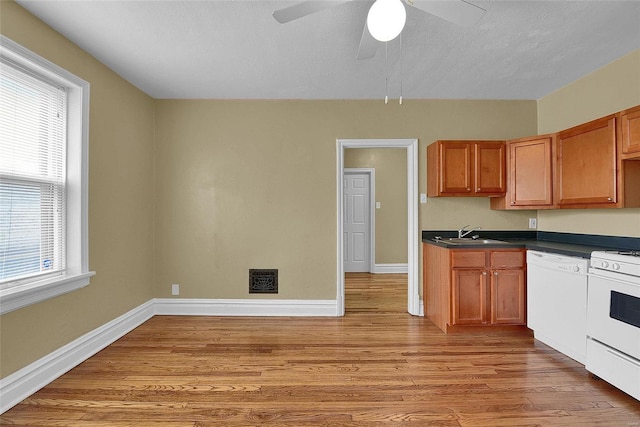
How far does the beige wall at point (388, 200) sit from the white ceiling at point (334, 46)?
2.91m

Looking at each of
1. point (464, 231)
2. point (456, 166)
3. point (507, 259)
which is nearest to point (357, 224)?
point (464, 231)

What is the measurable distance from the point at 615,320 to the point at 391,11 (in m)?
2.43

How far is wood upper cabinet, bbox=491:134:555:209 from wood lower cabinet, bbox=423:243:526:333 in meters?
0.59

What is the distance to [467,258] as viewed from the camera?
3.37 m

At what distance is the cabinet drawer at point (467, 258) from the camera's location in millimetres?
3361

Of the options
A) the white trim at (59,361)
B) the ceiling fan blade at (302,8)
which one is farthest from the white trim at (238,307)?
the ceiling fan blade at (302,8)

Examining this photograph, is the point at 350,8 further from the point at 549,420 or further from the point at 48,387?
the point at 48,387

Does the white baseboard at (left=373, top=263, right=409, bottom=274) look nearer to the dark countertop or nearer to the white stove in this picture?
the dark countertop

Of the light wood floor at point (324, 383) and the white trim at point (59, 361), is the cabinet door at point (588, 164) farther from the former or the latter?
the white trim at point (59, 361)

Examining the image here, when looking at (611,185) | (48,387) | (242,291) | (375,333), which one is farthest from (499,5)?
(48,387)

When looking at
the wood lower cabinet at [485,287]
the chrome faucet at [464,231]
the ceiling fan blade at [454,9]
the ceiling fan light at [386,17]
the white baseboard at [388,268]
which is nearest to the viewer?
the ceiling fan light at [386,17]

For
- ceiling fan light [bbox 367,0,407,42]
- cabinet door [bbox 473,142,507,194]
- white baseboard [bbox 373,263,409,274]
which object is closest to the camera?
ceiling fan light [bbox 367,0,407,42]

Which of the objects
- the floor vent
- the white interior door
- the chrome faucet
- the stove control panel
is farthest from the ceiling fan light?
the white interior door

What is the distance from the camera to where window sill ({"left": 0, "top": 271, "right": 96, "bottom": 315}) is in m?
2.10
